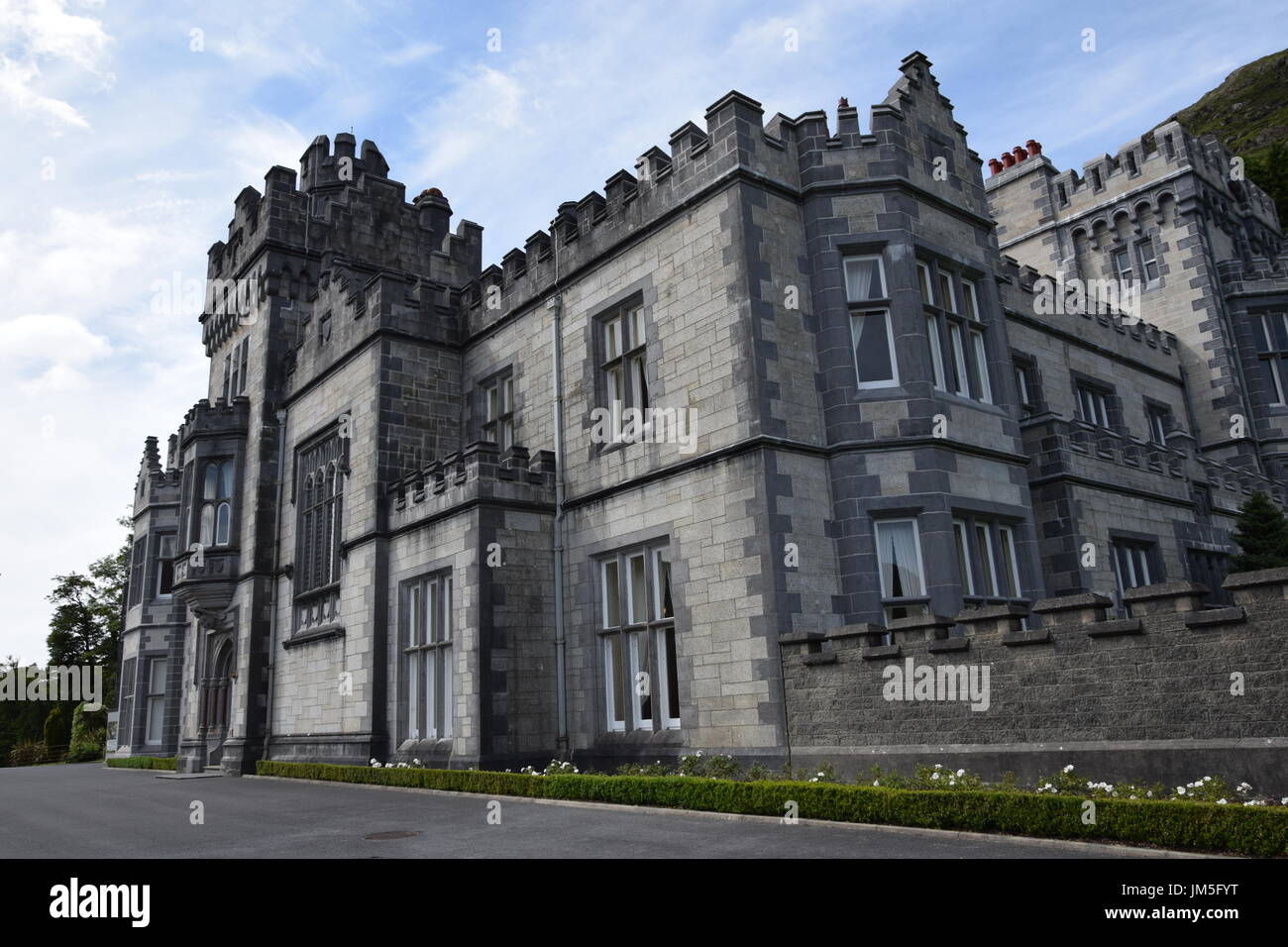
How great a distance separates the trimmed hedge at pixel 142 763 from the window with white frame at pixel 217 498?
760 centimetres

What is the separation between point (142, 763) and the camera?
29609 mm

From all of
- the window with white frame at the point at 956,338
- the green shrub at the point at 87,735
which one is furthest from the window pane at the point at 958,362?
the green shrub at the point at 87,735

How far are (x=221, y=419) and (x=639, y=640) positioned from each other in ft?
54.7

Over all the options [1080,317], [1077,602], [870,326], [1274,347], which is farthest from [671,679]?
[1274,347]

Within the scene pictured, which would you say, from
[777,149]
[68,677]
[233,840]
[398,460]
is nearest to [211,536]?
[398,460]

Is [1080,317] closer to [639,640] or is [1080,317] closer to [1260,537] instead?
[1260,537]

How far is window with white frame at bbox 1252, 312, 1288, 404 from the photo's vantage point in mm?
26938

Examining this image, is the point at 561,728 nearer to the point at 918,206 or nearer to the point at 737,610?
the point at 737,610

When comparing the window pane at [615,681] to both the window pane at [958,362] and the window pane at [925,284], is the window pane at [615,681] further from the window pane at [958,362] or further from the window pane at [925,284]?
the window pane at [925,284]

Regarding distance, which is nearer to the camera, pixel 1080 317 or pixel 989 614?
pixel 989 614

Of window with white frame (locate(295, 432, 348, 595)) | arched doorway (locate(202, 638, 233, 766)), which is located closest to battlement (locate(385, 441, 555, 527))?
window with white frame (locate(295, 432, 348, 595))

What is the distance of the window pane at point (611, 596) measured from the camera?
16.0 metres
